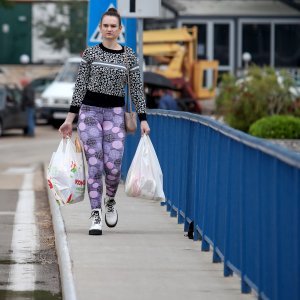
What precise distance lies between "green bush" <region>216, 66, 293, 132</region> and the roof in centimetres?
2573

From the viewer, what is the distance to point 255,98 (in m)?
29.6

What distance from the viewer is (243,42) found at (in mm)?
56812

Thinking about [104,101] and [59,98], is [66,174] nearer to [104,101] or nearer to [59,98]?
[104,101]

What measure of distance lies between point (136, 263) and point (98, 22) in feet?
29.1

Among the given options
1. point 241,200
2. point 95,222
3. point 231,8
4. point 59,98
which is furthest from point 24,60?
point 241,200

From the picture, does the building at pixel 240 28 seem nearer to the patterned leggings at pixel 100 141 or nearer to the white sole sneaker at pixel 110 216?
the white sole sneaker at pixel 110 216

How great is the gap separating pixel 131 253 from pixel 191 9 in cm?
4716

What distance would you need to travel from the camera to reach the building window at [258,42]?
56875 millimetres

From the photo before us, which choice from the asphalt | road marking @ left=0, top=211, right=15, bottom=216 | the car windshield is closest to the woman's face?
the asphalt

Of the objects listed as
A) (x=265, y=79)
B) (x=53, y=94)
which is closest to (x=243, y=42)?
(x=53, y=94)

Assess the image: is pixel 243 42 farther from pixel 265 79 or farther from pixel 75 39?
pixel 265 79

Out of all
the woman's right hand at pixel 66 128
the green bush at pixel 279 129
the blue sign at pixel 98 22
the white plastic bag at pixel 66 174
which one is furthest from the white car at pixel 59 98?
the woman's right hand at pixel 66 128

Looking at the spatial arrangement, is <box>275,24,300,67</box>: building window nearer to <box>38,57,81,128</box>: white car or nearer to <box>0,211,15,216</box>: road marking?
<box>38,57,81,128</box>: white car

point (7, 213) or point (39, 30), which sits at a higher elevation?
point (7, 213)
